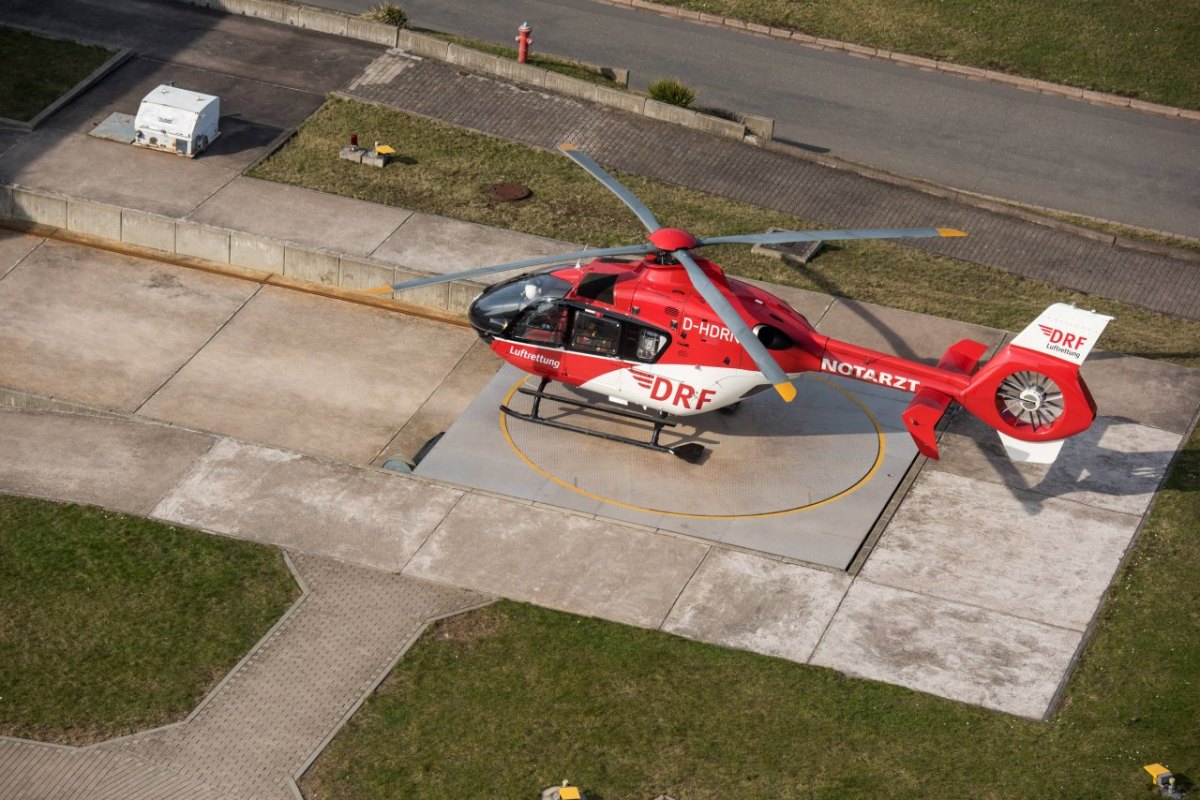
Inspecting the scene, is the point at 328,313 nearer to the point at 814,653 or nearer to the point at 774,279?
the point at 774,279

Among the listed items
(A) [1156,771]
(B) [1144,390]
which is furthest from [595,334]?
(A) [1156,771]

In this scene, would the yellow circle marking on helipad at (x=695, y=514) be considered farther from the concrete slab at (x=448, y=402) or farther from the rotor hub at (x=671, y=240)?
the rotor hub at (x=671, y=240)

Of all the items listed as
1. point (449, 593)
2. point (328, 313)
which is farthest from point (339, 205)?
point (449, 593)

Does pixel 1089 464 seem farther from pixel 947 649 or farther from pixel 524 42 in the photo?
pixel 524 42

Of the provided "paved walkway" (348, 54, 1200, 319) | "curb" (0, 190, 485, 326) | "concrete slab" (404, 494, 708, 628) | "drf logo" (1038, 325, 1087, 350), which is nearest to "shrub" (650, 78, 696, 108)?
"paved walkway" (348, 54, 1200, 319)

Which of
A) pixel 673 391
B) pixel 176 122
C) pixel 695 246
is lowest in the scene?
pixel 176 122

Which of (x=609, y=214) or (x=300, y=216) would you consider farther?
(x=609, y=214)
